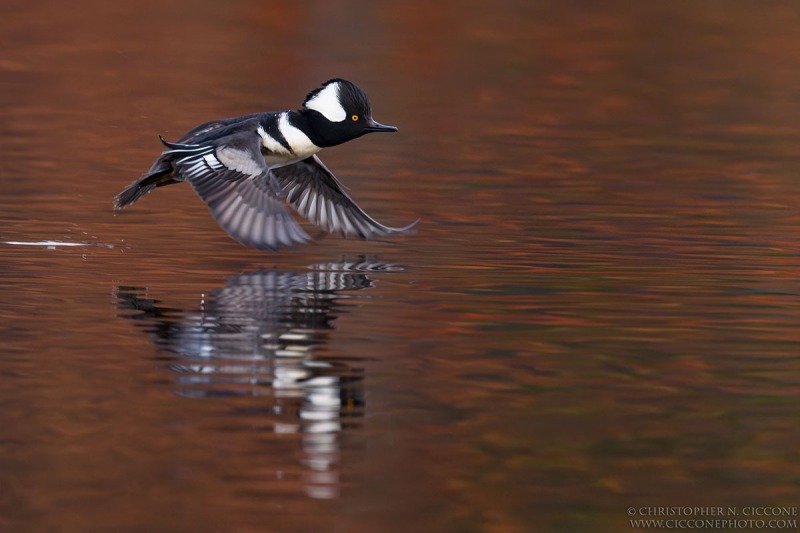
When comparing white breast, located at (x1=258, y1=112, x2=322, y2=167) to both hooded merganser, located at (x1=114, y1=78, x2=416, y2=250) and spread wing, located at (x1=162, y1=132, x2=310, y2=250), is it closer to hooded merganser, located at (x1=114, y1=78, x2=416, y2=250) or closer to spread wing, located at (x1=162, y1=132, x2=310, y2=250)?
hooded merganser, located at (x1=114, y1=78, x2=416, y2=250)

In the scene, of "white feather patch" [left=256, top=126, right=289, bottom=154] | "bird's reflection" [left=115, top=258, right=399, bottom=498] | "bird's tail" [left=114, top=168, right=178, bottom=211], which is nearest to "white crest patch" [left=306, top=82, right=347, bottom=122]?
"white feather patch" [left=256, top=126, right=289, bottom=154]

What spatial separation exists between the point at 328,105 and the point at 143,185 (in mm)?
1229

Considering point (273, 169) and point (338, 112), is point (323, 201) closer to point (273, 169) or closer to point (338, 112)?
point (273, 169)

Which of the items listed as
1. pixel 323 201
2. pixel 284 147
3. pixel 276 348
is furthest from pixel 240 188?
pixel 276 348

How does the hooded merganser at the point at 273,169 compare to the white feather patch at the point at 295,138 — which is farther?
the white feather patch at the point at 295,138

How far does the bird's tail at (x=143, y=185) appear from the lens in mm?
9225

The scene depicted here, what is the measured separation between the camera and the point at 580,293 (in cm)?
805

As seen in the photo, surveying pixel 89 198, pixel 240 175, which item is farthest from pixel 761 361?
pixel 89 198

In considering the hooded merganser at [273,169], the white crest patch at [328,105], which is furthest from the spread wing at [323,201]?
the white crest patch at [328,105]

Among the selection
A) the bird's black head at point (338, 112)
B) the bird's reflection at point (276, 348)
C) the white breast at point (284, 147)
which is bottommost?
the bird's reflection at point (276, 348)

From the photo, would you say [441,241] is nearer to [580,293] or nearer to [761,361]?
[580,293]

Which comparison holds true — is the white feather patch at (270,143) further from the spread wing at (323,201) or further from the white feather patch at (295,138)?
the spread wing at (323,201)

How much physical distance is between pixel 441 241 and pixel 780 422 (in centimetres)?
406

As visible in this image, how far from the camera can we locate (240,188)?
27.8 ft
